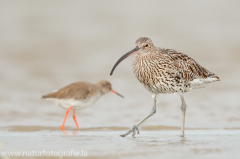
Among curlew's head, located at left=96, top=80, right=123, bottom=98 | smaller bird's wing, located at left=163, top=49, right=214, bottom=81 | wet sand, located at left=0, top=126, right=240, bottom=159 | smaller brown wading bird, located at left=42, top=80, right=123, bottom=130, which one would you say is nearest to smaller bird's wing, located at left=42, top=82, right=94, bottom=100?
smaller brown wading bird, located at left=42, top=80, right=123, bottom=130

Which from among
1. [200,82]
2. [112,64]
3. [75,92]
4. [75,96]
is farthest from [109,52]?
[200,82]

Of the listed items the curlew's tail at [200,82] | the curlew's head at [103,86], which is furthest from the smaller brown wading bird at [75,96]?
the curlew's tail at [200,82]

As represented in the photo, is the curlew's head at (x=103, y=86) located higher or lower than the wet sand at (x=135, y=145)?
higher

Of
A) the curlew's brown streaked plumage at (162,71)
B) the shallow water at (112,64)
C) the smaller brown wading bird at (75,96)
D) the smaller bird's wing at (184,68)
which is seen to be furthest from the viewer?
the smaller brown wading bird at (75,96)

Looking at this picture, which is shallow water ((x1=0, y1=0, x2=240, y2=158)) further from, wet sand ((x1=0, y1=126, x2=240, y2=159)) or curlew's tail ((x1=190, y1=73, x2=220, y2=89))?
curlew's tail ((x1=190, y1=73, x2=220, y2=89))

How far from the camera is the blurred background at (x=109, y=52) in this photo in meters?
11.0

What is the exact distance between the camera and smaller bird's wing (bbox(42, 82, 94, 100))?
9.99 metres

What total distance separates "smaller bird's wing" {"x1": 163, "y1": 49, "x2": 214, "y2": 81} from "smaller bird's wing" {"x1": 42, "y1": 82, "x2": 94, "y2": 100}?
7.97 ft

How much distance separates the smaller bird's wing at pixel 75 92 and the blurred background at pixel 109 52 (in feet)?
2.01

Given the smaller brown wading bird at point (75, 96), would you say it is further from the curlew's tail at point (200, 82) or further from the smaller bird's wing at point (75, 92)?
the curlew's tail at point (200, 82)

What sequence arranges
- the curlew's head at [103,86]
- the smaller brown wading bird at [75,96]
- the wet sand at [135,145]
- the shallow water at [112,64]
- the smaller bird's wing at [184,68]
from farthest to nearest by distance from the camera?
1. the curlew's head at [103,86]
2. the smaller brown wading bird at [75,96]
3. the shallow water at [112,64]
4. the smaller bird's wing at [184,68]
5. the wet sand at [135,145]

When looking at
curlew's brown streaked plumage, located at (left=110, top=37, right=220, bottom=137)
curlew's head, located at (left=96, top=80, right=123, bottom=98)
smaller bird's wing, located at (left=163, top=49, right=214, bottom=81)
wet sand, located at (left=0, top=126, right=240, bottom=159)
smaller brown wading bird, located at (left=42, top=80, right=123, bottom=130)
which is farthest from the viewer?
curlew's head, located at (left=96, top=80, right=123, bottom=98)

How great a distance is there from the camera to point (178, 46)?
18.1m

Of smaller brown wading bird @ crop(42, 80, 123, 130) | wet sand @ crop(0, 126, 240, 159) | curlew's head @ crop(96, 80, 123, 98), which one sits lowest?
wet sand @ crop(0, 126, 240, 159)
